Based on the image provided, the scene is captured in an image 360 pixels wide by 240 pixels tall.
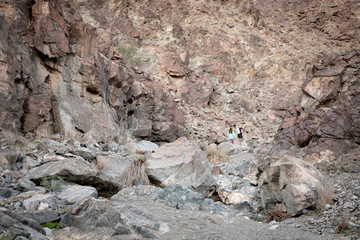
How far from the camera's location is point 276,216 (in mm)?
5750

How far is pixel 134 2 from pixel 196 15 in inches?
288

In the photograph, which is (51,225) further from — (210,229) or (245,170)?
(245,170)

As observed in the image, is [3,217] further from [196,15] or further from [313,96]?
[196,15]

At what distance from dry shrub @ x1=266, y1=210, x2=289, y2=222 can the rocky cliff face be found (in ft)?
15.0

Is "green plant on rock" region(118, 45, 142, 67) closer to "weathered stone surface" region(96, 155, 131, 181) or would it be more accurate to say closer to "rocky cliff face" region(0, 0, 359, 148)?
"rocky cliff face" region(0, 0, 359, 148)

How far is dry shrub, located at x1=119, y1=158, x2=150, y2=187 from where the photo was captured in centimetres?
816

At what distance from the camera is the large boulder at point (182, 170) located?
811 cm

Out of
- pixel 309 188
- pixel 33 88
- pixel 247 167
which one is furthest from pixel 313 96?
pixel 33 88

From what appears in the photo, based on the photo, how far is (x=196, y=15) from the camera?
34.4 m

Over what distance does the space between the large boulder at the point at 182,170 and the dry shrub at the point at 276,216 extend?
2386mm

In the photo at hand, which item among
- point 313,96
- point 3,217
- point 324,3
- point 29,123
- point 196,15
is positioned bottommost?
point 29,123

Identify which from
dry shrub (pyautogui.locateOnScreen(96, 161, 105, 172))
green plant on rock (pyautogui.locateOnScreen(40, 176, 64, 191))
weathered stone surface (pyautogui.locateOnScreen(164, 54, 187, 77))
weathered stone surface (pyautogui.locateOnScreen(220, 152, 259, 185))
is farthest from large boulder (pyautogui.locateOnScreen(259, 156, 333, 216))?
weathered stone surface (pyautogui.locateOnScreen(164, 54, 187, 77))

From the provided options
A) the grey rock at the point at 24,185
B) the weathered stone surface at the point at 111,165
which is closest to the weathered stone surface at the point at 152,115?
the weathered stone surface at the point at 111,165

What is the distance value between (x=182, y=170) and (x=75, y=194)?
3410mm
